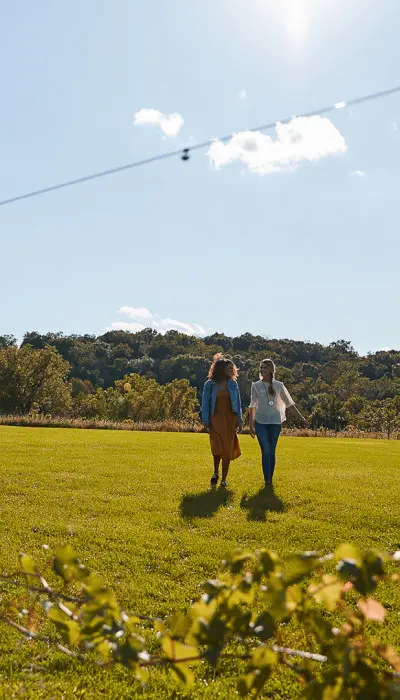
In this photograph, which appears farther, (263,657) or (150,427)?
(150,427)

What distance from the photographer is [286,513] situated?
6309 mm

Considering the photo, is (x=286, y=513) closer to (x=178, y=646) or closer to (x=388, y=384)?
(x=178, y=646)

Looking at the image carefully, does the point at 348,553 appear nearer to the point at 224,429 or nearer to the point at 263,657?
the point at 263,657

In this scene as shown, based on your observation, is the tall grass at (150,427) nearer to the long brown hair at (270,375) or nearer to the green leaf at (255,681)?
the long brown hair at (270,375)

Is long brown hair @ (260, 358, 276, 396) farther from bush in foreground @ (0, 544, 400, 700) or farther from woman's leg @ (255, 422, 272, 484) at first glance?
bush in foreground @ (0, 544, 400, 700)

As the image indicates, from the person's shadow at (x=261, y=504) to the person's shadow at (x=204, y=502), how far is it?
27 cm

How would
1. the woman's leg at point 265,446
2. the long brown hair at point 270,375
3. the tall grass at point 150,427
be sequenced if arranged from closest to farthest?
the woman's leg at point 265,446 → the long brown hair at point 270,375 → the tall grass at point 150,427

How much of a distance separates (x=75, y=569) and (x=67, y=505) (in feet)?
18.1

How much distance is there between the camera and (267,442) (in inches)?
311

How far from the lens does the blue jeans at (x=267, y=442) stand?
7.89m

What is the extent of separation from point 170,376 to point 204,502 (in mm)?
72556

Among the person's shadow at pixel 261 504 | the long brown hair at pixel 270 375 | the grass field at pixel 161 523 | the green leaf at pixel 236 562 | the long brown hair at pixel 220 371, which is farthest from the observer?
the long brown hair at pixel 220 371

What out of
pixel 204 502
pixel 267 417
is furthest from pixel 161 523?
pixel 267 417

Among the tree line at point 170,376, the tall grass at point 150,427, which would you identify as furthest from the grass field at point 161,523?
the tree line at point 170,376
